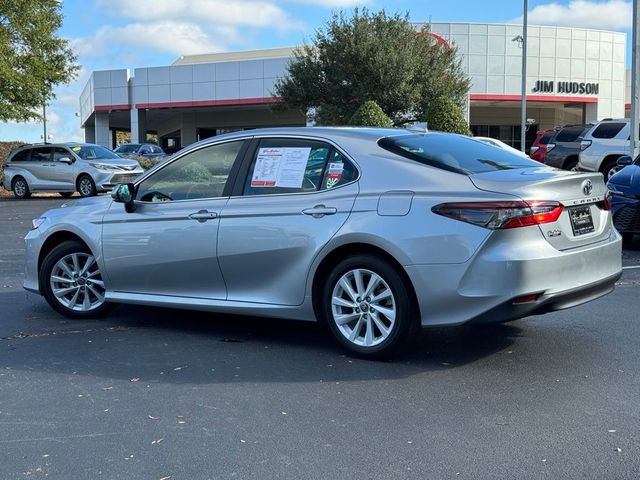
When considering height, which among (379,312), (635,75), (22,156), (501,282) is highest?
(635,75)

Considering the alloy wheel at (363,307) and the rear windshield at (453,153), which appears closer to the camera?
the alloy wheel at (363,307)

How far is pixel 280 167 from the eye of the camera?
5.61m

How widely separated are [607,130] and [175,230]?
17.1 m

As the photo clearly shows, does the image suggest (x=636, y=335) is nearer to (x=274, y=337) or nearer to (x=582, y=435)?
(x=582, y=435)

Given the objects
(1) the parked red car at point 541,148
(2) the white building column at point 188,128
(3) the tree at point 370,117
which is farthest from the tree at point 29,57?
(2) the white building column at point 188,128

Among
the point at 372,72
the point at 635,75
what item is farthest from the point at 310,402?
the point at 372,72

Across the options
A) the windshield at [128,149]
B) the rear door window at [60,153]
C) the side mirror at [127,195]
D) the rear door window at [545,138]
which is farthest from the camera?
the windshield at [128,149]

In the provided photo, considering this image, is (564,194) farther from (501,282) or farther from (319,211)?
(319,211)

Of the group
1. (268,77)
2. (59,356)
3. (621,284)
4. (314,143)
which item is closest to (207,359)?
(59,356)

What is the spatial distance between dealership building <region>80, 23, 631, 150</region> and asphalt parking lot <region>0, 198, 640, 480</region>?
35.2 meters

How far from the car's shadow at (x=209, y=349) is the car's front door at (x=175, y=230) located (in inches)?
16.9

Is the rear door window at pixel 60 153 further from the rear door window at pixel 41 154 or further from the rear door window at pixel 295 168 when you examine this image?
the rear door window at pixel 295 168

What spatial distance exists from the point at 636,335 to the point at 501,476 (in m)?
2.94

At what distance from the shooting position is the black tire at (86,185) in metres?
22.2
